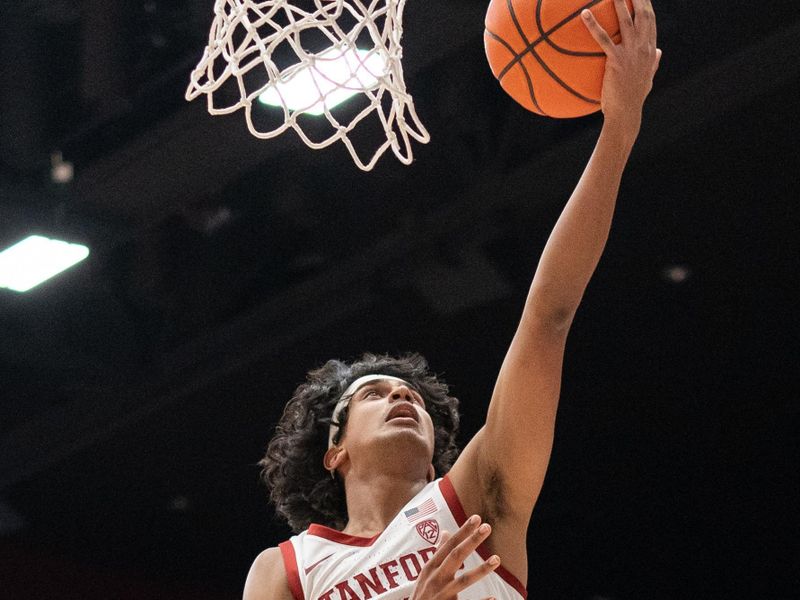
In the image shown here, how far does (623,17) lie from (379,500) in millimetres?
1146

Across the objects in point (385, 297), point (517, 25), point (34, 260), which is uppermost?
point (34, 260)

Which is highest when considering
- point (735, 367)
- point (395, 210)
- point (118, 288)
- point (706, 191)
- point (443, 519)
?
point (118, 288)

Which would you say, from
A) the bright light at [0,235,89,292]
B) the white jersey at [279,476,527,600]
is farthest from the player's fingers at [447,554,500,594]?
the bright light at [0,235,89,292]

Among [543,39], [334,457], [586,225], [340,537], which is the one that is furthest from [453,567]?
[334,457]

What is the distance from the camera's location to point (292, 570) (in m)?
2.50

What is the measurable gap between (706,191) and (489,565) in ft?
10.6

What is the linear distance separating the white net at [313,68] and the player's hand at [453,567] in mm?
997

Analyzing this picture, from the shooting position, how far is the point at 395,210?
496 cm

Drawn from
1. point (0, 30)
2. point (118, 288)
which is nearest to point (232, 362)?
point (118, 288)

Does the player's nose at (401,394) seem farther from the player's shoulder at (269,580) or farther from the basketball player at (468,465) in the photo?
the player's shoulder at (269,580)

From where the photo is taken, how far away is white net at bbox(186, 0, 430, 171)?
264cm

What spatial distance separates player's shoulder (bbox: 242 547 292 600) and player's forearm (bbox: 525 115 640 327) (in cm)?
81

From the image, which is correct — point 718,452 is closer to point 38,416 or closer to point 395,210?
point 395,210

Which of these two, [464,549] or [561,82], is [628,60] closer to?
[561,82]
